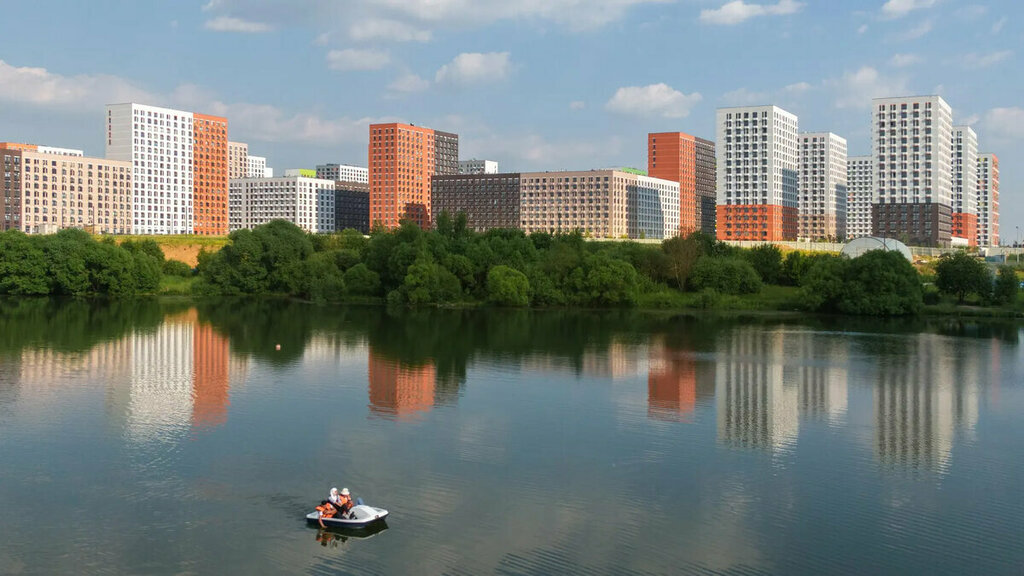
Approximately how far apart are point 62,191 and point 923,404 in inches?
6332

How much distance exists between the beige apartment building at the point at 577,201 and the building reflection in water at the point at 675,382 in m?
132

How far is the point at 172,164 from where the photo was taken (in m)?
180

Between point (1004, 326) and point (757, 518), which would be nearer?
point (757, 518)

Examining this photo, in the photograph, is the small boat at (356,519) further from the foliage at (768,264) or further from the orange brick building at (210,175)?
the orange brick building at (210,175)

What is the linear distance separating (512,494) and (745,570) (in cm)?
613

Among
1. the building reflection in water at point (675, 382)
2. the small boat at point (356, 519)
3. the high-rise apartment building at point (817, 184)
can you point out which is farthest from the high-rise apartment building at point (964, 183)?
the small boat at point (356, 519)

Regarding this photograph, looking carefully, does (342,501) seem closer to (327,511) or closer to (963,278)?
(327,511)

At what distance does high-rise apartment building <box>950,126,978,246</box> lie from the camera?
17138 cm

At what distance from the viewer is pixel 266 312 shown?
7062 centimetres

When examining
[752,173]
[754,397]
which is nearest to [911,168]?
[752,173]

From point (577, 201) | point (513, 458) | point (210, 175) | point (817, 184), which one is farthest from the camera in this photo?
point (817, 184)

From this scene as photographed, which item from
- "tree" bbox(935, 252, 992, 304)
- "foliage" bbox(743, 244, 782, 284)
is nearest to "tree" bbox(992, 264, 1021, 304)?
"tree" bbox(935, 252, 992, 304)

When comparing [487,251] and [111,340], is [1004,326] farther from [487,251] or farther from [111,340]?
[111,340]

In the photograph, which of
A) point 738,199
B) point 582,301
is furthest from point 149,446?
point 738,199
